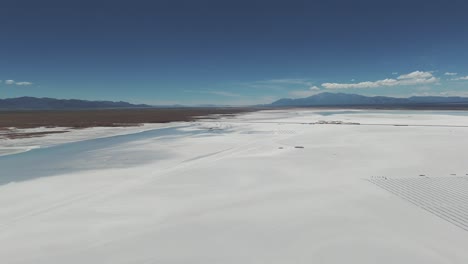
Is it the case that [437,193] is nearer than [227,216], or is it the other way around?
[227,216]

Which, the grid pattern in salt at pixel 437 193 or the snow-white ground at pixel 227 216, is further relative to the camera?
the grid pattern in salt at pixel 437 193

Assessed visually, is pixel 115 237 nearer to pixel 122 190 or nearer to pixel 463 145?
pixel 122 190

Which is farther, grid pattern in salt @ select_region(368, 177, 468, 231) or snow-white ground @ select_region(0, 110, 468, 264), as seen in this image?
grid pattern in salt @ select_region(368, 177, 468, 231)

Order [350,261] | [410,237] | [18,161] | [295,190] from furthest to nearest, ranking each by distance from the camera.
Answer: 1. [18,161]
2. [295,190]
3. [410,237]
4. [350,261]

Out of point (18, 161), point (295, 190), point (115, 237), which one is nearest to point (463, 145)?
point (295, 190)

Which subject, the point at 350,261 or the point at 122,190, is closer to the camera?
A: the point at 350,261
